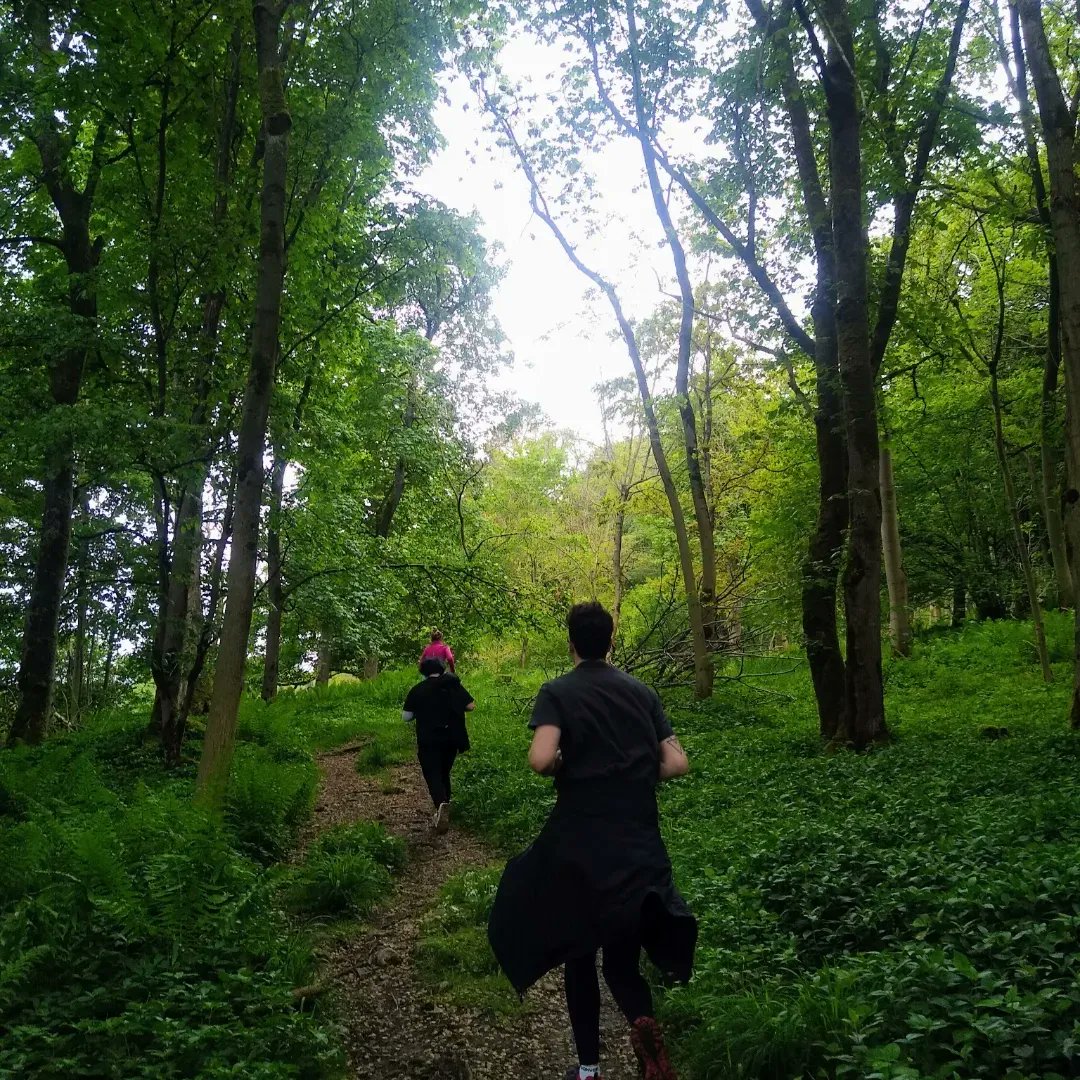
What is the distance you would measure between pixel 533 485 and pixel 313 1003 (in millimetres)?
30429

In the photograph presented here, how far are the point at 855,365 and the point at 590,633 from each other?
7.59m

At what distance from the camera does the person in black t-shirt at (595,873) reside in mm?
3141

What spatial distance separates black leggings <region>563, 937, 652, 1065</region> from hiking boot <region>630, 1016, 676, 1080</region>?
5.0 inches

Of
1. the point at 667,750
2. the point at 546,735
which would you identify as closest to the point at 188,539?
the point at 546,735

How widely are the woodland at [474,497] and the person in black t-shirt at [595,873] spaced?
637 millimetres

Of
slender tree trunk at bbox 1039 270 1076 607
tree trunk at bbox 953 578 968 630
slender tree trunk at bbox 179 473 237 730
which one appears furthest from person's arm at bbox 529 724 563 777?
tree trunk at bbox 953 578 968 630

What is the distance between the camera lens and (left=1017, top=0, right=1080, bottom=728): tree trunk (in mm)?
7898

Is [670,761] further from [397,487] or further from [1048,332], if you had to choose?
[397,487]

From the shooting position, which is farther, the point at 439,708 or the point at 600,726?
the point at 439,708

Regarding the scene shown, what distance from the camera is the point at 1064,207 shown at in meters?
8.02

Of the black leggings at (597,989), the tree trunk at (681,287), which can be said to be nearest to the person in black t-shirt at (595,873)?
the black leggings at (597,989)

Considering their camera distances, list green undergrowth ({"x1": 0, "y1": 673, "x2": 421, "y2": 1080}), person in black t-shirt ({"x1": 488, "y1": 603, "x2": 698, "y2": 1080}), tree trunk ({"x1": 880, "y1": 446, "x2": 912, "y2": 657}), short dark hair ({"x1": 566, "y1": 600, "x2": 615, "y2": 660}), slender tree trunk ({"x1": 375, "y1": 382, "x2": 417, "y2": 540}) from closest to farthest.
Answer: person in black t-shirt ({"x1": 488, "y1": 603, "x2": 698, "y2": 1080})
green undergrowth ({"x1": 0, "y1": 673, "x2": 421, "y2": 1080})
short dark hair ({"x1": 566, "y1": 600, "x2": 615, "y2": 660})
tree trunk ({"x1": 880, "y1": 446, "x2": 912, "y2": 657})
slender tree trunk ({"x1": 375, "y1": 382, "x2": 417, "y2": 540})

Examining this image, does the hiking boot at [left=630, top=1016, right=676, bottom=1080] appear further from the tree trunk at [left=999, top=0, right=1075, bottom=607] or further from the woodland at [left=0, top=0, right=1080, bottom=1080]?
the tree trunk at [left=999, top=0, right=1075, bottom=607]

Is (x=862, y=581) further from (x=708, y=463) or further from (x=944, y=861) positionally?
(x=708, y=463)
